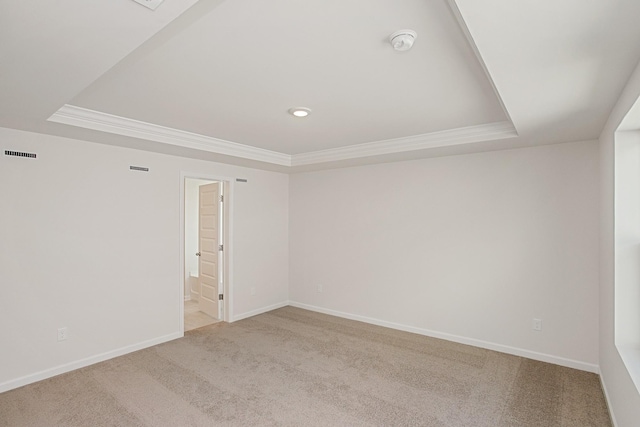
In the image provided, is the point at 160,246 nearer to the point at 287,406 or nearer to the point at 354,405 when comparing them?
the point at 287,406

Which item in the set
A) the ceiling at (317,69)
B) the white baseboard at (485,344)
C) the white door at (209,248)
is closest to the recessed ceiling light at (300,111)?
the ceiling at (317,69)

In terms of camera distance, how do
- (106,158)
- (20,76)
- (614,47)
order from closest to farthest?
1. (614,47)
2. (20,76)
3. (106,158)

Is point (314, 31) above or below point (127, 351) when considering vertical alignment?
above

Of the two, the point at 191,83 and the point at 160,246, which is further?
the point at 160,246

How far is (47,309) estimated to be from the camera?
10.6 feet

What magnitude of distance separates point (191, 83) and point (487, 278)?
3.62 metres

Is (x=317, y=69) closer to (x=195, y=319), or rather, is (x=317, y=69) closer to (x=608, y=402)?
(x=608, y=402)

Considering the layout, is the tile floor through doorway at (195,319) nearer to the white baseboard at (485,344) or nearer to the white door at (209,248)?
the white door at (209,248)

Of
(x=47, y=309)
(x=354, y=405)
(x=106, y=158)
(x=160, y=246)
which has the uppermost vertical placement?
(x=106, y=158)

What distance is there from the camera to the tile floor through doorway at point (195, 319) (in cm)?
479

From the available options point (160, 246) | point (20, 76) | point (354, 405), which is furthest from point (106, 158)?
point (354, 405)

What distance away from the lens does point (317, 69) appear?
2156 mm

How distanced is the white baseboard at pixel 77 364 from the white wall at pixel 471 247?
239 cm

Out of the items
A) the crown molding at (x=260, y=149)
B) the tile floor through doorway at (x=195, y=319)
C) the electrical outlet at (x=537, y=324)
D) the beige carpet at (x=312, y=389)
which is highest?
the crown molding at (x=260, y=149)
